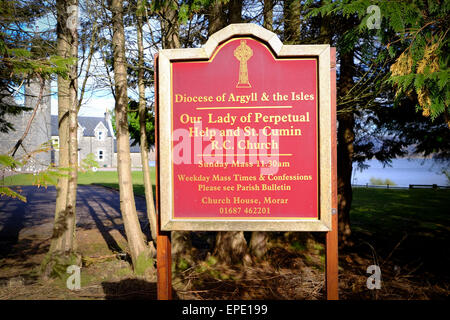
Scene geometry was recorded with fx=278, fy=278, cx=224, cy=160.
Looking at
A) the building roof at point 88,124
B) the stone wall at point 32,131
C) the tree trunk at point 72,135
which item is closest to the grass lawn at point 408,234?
the stone wall at point 32,131

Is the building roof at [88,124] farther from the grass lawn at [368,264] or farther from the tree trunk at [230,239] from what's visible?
the tree trunk at [230,239]

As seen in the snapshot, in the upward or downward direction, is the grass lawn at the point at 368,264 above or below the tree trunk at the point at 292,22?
below

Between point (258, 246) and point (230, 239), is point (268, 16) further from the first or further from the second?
point (258, 246)

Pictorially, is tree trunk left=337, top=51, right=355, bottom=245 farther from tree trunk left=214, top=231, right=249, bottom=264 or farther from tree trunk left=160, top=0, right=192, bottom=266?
tree trunk left=160, top=0, right=192, bottom=266

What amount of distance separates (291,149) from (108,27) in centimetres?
584

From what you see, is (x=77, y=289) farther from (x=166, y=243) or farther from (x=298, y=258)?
(x=298, y=258)

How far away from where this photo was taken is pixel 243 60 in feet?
9.59

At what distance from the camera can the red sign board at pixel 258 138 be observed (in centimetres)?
291

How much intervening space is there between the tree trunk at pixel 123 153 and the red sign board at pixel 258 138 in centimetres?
407

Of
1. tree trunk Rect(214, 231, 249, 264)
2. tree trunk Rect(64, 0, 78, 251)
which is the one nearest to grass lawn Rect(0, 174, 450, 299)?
tree trunk Rect(214, 231, 249, 264)

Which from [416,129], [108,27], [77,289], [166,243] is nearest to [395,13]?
[166,243]

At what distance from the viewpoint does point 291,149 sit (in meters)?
2.91

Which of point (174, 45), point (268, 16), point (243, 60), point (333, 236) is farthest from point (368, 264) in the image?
point (174, 45)

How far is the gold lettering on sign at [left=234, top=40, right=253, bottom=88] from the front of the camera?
2918 mm
